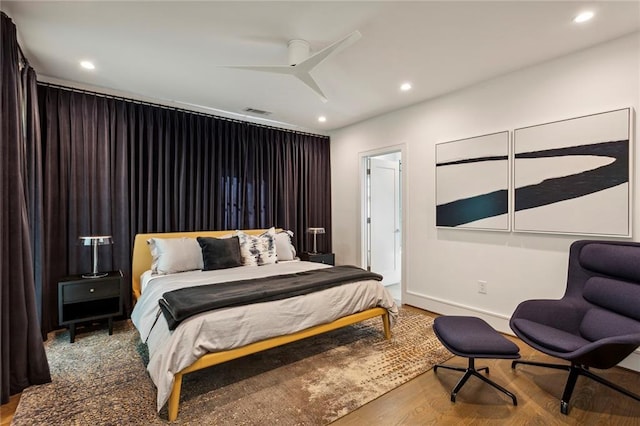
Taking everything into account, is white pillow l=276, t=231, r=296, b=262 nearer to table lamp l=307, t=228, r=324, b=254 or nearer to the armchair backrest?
table lamp l=307, t=228, r=324, b=254

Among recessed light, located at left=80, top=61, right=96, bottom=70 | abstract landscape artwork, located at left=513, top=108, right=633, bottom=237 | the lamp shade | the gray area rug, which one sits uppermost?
recessed light, located at left=80, top=61, right=96, bottom=70

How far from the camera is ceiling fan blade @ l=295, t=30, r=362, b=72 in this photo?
220 cm

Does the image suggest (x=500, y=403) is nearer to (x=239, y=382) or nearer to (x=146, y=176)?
(x=239, y=382)

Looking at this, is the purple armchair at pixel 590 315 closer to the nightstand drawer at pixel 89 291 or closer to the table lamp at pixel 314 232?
the table lamp at pixel 314 232

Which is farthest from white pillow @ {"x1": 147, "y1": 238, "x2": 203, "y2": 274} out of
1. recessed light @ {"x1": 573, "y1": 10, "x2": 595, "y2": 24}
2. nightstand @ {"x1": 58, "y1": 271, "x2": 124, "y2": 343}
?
recessed light @ {"x1": 573, "y1": 10, "x2": 595, "y2": 24}

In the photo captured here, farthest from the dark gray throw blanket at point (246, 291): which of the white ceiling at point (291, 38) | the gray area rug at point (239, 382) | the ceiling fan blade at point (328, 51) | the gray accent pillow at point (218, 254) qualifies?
the white ceiling at point (291, 38)

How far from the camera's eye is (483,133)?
11.5 ft

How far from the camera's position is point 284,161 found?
509 centimetres

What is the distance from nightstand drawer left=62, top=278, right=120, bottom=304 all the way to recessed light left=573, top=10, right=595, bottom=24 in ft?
15.4

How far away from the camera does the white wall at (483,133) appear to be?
2703 mm

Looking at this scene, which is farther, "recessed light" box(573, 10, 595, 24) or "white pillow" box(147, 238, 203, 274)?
"white pillow" box(147, 238, 203, 274)

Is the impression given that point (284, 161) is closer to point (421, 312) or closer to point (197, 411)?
point (421, 312)

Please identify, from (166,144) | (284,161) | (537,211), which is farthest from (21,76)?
(537,211)

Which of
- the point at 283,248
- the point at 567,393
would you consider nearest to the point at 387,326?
the point at 567,393
